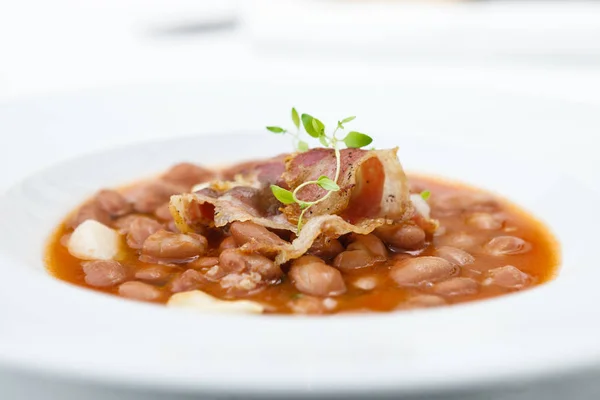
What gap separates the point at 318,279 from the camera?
304 cm

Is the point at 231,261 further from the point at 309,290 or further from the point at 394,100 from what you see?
the point at 394,100

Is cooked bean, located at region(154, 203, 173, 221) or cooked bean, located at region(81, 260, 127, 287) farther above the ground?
cooked bean, located at region(154, 203, 173, 221)

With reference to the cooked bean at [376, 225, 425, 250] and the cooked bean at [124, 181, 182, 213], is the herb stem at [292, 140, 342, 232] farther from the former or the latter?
the cooked bean at [124, 181, 182, 213]

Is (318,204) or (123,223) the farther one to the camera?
(123,223)

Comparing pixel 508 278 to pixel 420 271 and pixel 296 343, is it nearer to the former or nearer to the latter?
pixel 420 271

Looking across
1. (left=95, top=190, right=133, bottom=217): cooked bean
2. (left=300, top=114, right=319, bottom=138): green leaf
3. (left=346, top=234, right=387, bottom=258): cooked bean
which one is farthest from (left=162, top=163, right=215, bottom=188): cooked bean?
(left=346, top=234, right=387, bottom=258): cooked bean

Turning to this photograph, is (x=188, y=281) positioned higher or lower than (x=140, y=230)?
lower

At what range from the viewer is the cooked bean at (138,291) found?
9.77 feet

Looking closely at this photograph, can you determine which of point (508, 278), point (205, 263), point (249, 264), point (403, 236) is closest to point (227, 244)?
point (205, 263)

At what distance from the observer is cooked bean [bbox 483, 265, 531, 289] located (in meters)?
3.13

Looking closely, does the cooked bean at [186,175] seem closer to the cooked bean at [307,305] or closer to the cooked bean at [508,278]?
the cooked bean at [307,305]

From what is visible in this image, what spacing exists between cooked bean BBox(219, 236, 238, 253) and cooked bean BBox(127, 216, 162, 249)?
0.40 metres

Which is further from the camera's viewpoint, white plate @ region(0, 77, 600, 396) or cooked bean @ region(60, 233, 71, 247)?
cooked bean @ region(60, 233, 71, 247)

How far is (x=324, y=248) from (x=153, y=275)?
0.74 metres
